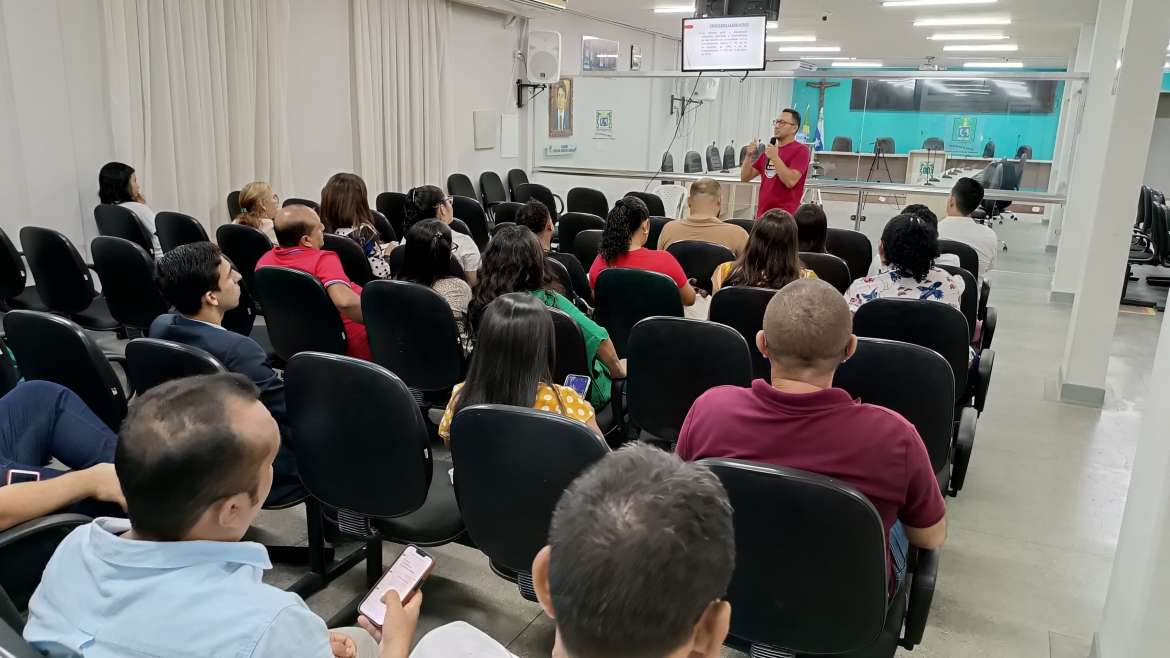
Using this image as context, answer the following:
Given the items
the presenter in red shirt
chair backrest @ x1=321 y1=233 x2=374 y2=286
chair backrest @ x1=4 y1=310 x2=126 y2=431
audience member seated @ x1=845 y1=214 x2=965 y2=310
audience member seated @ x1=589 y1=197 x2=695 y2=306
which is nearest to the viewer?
chair backrest @ x1=4 y1=310 x2=126 y2=431

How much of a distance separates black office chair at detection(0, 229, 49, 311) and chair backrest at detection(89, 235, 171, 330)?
0.49 metres

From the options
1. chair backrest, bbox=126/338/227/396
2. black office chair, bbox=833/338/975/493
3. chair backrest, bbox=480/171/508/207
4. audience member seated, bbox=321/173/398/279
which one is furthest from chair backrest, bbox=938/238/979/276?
chair backrest, bbox=480/171/508/207

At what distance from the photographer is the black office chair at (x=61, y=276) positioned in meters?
3.77

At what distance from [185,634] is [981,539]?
2.77m

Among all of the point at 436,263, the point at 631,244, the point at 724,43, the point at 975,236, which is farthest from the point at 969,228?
the point at 724,43

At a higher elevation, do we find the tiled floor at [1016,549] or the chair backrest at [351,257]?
the chair backrest at [351,257]

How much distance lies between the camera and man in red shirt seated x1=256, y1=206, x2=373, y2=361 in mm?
3326

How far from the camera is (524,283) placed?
2803 millimetres

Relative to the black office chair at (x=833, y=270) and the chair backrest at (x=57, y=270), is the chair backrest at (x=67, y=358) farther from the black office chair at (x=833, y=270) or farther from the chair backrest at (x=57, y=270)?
the black office chair at (x=833, y=270)

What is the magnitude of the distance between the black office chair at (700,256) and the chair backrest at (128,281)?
2.65 meters

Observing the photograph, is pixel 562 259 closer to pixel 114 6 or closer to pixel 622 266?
pixel 622 266

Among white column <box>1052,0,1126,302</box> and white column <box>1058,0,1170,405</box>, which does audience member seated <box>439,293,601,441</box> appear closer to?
white column <box>1058,0,1170,405</box>

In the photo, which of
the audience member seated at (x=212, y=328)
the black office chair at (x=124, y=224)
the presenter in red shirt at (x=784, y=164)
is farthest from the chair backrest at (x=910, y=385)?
the black office chair at (x=124, y=224)

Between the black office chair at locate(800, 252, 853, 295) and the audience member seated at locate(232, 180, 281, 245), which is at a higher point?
the audience member seated at locate(232, 180, 281, 245)
